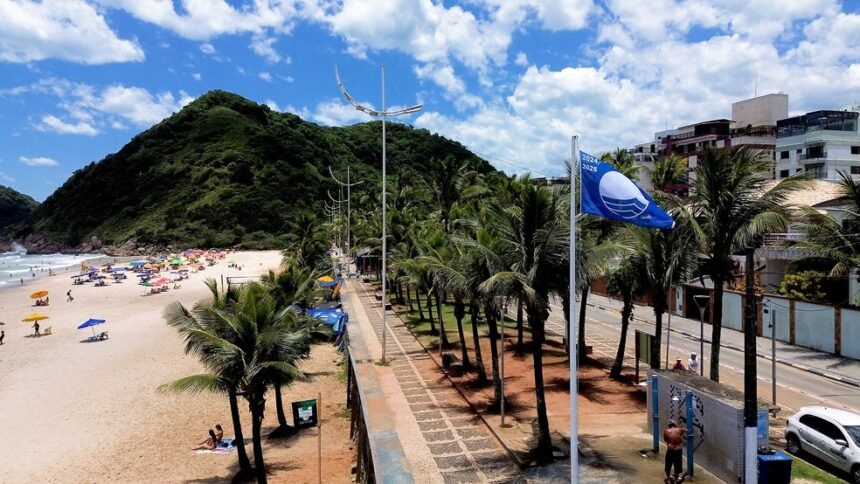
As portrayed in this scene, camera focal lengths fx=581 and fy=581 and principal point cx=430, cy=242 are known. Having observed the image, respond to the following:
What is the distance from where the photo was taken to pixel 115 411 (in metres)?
22.8

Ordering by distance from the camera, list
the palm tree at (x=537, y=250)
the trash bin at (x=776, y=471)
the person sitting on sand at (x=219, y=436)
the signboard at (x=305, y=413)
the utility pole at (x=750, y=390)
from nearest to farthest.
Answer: the utility pole at (x=750, y=390)
the trash bin at (x=776, y=471)
the palm tree at (x=537, y=250)
the signboard at (x=305, y=413)
the person sitting on sand at (x=219, y=436)

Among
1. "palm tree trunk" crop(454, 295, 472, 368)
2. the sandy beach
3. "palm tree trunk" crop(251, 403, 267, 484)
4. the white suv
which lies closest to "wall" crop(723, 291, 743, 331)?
"palm tree trunk" crop(454, 295, 472, 368)

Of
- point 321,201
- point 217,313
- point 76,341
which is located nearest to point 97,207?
point 321,201

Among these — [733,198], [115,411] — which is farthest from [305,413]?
[733,198]

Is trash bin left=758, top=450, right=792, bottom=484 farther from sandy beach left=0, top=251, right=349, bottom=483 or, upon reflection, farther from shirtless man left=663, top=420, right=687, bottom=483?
sandy beach left=0, top=251, right=349, bottom=483

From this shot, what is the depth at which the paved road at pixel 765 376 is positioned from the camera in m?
19.1

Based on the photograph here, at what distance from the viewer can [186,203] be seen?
14338 cm

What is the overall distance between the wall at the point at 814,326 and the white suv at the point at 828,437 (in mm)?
14361

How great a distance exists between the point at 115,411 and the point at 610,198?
21593mm

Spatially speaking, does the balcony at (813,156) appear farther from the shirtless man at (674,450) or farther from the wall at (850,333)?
the shirtless man at (674,450)

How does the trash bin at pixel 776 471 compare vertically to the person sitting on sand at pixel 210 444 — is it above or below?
above

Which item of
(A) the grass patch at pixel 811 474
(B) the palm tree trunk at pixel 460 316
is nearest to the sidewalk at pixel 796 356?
(A) the grass patch at pixel 811 474

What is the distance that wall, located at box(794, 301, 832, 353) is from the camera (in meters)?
26.1

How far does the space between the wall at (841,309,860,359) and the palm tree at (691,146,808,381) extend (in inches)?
519
